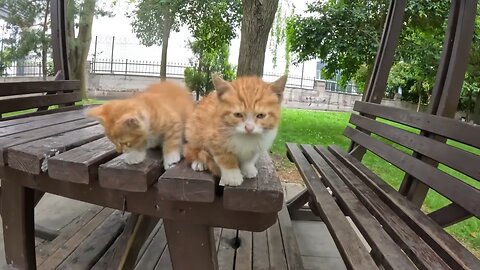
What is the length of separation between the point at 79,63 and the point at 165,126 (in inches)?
440

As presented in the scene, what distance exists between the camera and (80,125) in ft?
7.63

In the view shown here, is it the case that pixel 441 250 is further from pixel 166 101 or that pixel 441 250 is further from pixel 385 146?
pixel 385 146

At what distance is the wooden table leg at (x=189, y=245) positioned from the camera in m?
1.51

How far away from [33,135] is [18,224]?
446 millimetres

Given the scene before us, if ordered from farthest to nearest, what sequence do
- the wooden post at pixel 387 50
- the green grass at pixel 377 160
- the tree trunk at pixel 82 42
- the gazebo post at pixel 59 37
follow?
1. the tree trunk at pixel 82 42
2. the gazebo post at pixel 59 37
3. the green grass at pixel 377 160
4. the wooden post at pixel 387 50

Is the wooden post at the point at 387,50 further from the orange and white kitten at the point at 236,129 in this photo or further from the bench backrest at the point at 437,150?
the orange and white kitten at the point at 236,129

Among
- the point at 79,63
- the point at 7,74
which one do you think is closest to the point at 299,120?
the point at 79,63

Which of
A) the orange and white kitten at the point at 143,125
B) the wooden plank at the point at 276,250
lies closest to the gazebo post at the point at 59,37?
the wooden plank at the point at 276,250

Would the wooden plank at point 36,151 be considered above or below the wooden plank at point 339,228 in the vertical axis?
above

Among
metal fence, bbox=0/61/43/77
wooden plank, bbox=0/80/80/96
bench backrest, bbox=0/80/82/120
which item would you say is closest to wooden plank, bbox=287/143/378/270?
bench backrest, bbox=0/80/82/120

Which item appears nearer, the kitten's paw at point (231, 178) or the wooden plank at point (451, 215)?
the kitten's paw at point (231, 178)

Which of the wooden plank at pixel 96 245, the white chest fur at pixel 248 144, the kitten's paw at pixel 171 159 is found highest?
the white chest fur at pixel 248 144

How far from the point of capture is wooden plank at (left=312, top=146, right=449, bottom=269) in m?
1.40

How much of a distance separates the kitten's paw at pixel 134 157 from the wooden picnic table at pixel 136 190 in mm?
21
